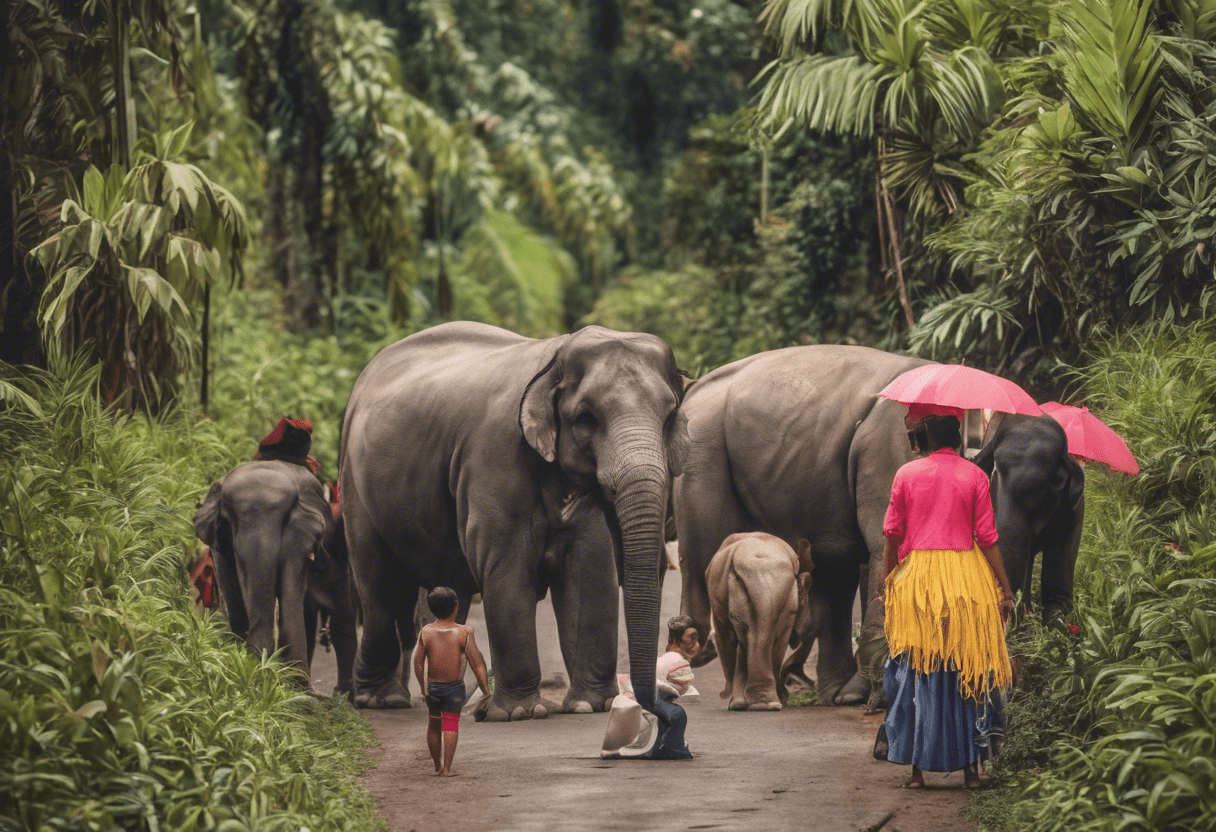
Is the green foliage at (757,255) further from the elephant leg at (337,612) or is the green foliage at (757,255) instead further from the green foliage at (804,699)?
the elephant leg at (337,612)

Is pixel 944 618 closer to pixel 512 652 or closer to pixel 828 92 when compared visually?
pixel 512 652

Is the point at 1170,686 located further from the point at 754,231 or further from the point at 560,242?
the point at 560,242

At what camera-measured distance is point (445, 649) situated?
25.2ft

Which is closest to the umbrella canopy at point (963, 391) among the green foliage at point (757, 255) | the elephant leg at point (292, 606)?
the elephant leg at point (292, 606)

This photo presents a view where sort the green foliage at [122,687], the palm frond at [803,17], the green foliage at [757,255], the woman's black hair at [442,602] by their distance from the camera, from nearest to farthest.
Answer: the green foliage at [122,687], the woman's black hair at [442,602], the palm frond at [803,17], the green foliage at [757,255]

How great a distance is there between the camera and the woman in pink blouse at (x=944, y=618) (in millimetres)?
7105

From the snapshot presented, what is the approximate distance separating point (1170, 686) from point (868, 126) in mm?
8629

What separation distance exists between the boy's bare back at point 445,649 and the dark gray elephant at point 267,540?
1587mm

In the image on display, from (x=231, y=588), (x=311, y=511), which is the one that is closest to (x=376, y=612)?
(x=231, y=588)

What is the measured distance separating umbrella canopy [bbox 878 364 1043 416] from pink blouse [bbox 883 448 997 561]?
0.65 m

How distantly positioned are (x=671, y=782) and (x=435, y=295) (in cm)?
2055

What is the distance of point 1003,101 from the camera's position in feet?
45.3

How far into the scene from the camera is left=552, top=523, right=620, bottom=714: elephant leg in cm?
927

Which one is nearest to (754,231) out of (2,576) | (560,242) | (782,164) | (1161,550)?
(782,164)
